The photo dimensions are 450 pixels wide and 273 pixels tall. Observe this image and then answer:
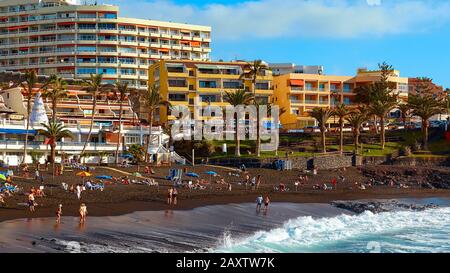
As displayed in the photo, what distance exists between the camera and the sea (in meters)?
25.4

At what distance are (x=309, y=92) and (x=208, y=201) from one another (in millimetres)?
60968

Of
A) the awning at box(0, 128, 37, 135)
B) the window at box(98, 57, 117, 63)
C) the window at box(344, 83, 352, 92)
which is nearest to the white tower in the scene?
the awning at box(0, 128, 37, 135)

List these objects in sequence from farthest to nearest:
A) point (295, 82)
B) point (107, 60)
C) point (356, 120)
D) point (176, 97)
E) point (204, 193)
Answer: point (107, 60) → point (295, 82) → point (176, 97) → point (356, 120) → point (204, 193)

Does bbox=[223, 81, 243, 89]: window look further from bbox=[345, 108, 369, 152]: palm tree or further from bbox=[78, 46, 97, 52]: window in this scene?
bbox=[78, 46, 97, 52]: window

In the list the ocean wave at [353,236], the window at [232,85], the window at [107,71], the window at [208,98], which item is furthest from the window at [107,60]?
the ocean wave at [353,236]

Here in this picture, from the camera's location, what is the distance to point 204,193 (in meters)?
49.1

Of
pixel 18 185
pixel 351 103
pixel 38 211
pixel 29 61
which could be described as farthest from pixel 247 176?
pixel 29 61

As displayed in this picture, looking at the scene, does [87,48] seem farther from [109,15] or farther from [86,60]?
[109,15]

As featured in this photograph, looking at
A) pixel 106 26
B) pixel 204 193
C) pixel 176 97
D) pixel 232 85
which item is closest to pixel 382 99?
pixel 232 85

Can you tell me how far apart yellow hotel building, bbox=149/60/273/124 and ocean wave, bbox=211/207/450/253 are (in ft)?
182

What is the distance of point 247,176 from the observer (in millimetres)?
60344

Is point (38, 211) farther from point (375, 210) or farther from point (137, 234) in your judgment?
point (375, 210)

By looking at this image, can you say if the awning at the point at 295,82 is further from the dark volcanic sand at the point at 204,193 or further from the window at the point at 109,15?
the window at the point at 109,15

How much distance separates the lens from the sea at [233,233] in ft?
83.5
